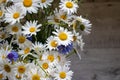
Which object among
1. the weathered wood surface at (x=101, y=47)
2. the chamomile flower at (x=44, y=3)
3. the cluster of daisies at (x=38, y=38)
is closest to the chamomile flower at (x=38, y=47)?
the cluster of daisies at (x=38, y=38)

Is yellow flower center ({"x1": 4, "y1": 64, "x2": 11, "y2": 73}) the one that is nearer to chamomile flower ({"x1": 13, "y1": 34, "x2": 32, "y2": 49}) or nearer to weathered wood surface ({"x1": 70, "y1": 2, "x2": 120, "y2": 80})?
chamomile flower ({"x1": 13, "y1": 34, "x2": 32, "y2": 49})

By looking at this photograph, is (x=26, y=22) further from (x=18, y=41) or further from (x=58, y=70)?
(x=58, y=70)

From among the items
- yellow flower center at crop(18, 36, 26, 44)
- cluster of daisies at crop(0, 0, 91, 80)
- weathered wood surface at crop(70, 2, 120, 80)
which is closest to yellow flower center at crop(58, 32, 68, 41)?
cluster of daisies at crop(0, 0, 91, 80)

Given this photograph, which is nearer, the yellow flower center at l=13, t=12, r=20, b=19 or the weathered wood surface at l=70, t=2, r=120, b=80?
the yellow flower center at l=13, t=12, r=20, b=19

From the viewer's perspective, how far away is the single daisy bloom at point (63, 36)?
0.96 meters

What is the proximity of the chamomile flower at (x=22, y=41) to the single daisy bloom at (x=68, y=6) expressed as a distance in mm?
134

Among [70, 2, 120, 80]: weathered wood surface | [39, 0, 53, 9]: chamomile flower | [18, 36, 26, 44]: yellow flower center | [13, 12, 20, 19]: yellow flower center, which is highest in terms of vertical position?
[70, 2, 120, 80]: weathered wood surface

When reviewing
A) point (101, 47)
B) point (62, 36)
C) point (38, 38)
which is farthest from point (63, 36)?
point (101, 47)

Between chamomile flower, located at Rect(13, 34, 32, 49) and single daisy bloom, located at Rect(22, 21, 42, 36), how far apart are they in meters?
0.02

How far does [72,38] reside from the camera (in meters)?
0.99

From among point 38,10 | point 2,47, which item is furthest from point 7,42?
point 38,10

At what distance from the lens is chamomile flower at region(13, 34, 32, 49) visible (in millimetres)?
998

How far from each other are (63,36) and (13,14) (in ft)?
0.50

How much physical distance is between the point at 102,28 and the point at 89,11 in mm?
144
